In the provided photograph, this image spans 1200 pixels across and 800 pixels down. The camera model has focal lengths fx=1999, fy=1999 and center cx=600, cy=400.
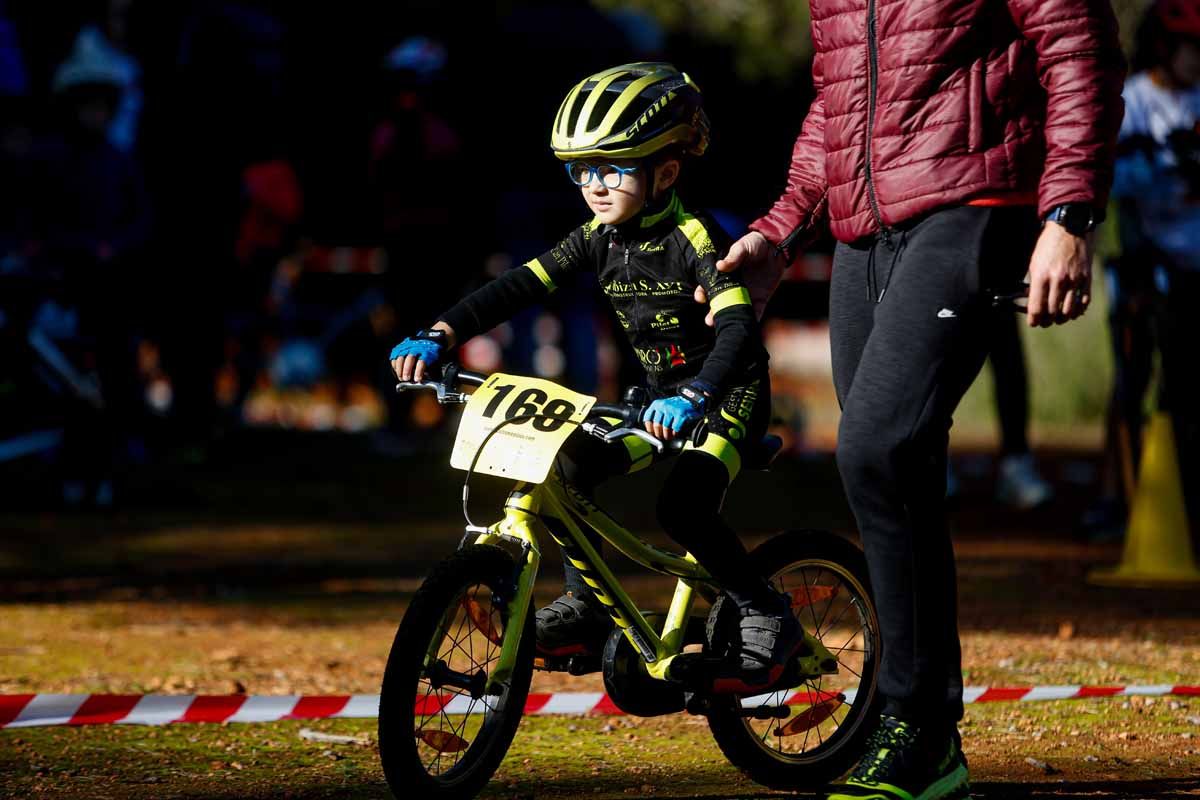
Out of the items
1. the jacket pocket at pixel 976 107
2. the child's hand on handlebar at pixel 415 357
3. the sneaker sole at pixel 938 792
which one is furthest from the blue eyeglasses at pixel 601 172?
the sneaker sole at pixel 938 792

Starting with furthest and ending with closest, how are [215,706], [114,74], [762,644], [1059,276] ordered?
[114,74] < [215,706] < [762,644] < [1059,276]

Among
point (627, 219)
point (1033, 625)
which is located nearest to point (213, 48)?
point (1033, 625)

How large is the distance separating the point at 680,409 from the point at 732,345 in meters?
0.37

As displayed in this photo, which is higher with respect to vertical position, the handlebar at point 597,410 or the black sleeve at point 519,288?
the black sleeve at point 519,288

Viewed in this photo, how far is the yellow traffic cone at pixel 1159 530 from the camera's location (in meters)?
8.37

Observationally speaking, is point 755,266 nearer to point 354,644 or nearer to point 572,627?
point 572,627

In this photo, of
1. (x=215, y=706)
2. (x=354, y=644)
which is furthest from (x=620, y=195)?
(x=354, y=644)

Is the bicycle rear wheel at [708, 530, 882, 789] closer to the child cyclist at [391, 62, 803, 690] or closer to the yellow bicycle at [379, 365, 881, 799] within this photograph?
the yellow bicycle at [379, 365, 881, 799]

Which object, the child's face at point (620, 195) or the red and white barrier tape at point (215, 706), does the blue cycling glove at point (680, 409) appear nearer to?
the child's face at point (620, 195)

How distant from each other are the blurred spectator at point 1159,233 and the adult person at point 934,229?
4.67m

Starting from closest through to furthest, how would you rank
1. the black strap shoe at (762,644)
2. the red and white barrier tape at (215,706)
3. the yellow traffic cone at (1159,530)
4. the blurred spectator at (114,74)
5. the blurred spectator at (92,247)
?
the black strap shoe at (762,644) < the red and white barrier tape at (215,706) < the yellow traffic cone at (1159,530) < the blurred spectator at (92,247) < the blurred spectator at (114,74)

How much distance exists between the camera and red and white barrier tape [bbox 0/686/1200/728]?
18.1 ft

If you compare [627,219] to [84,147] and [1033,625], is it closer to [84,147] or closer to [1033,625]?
[1033,625]

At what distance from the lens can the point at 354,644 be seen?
6984 mm
